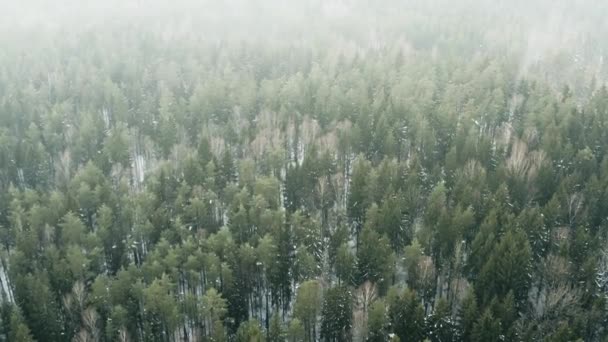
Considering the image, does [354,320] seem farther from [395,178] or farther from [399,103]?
[399,103]

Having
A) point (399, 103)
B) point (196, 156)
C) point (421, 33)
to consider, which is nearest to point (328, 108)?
point (399, 103)

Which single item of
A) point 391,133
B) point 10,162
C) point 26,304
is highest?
point 391,133

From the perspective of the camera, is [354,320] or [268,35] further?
[268,35]

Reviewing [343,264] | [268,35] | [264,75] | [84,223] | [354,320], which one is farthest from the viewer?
[268,35]

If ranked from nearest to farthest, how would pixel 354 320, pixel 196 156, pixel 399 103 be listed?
pixel 354 320, pixel 196 156, pixel 399 103

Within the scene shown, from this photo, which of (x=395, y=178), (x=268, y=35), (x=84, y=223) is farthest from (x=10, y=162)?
(x=268, y=35)

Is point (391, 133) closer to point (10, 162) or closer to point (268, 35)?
point (10, 162)

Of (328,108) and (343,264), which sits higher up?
(328,108)
